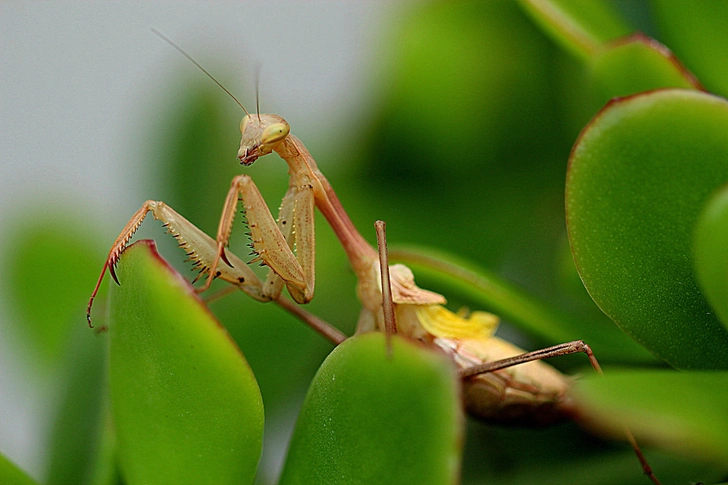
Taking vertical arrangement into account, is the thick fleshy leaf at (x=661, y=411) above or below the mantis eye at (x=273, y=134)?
below

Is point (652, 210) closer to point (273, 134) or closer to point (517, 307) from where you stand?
point (517, 307)

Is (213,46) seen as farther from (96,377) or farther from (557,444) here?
(557,444)

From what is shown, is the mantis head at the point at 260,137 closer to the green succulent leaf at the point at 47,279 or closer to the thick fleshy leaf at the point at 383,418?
the green succulent leaf at the point at 47,279

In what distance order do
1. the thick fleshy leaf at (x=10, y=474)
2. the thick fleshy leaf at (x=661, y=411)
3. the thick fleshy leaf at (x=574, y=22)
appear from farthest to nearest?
the thick fleshy leaf at (x=574, y=22) → the thick fleshy leaf at (x=10, y=474) → the thick fleshy leaf at (x=661, y=411)

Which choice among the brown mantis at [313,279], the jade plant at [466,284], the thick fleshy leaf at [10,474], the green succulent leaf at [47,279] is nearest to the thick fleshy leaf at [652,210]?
the jade plant at [466,284]

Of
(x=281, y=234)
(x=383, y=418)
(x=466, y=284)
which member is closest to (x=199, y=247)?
(x=281, y=234)

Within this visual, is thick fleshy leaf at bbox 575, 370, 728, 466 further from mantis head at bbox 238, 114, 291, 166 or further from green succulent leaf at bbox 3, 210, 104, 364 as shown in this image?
green succulent leaf at bbox 3, 210, 104, 364

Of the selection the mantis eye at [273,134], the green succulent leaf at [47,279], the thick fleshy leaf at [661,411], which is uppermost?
the mantis eye at [273,134]

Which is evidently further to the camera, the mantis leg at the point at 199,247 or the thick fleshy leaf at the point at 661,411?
the mantis leg at the point at 199,247
